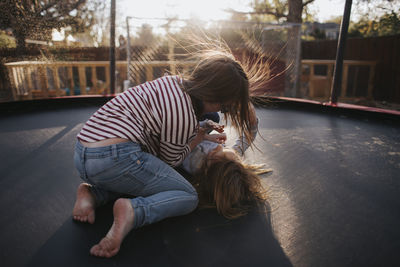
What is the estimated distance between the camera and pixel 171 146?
2.62 ft

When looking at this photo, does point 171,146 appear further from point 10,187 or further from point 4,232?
point 10,187

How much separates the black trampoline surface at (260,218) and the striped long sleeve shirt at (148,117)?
239mm

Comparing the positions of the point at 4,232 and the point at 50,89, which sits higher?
the point at 50,89

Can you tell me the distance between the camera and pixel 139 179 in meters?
0.75

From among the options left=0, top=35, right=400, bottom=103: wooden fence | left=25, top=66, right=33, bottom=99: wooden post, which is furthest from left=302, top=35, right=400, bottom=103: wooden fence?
left=25, top=66, right=33, bottom=99: wooden post

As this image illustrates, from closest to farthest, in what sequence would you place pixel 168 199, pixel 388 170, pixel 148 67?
pixel 168 199, pixel 388 170, pixel 148 67

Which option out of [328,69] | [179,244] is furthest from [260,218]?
[328,69]

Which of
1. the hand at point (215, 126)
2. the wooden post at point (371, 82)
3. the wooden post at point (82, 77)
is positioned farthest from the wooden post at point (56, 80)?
the wooden post at point (371, 82)

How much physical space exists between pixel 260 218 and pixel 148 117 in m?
0.43

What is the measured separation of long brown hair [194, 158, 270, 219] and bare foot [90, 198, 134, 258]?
27cm

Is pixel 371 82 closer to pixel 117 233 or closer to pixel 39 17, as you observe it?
pixel 39 17

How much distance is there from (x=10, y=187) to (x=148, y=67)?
9.15 feet

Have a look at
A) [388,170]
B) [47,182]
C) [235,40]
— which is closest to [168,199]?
[47,182]

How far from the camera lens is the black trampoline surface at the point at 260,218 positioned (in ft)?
2.11
